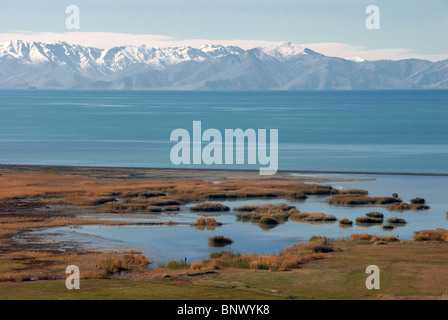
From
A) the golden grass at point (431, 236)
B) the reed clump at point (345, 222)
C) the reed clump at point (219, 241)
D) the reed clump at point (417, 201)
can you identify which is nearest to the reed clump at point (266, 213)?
the reed clump at point (345, 222)

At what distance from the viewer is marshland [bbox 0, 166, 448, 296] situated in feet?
163

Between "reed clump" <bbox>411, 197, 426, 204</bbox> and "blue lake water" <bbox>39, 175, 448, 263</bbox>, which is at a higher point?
"reed clump" <bbox>411, 197, 426, 204</bbox>

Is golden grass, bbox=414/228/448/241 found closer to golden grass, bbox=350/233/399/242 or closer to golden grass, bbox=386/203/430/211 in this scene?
golden grass, bbox=350/233/399/242

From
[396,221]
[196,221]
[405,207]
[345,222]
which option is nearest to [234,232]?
[196,221]

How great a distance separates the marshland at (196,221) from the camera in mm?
49594

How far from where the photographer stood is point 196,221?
6931 centimetres

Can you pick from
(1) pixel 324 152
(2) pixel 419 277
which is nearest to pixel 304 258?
(2) pixel 419 277

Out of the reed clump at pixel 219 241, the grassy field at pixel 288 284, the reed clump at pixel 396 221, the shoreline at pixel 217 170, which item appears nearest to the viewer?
the grassy field at pixel 288 284

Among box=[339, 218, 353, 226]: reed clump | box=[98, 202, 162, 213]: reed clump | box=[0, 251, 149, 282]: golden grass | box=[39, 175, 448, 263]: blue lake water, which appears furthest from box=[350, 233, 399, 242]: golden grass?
box=[98, 202, 162, 213]: reed clump

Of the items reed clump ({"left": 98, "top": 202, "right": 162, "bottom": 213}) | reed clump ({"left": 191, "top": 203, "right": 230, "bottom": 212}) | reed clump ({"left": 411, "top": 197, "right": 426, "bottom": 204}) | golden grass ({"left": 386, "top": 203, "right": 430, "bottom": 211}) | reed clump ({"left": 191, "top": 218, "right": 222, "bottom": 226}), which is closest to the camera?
reed clump ({"left": 191, "top": 218, "right": 222, "bottom": 226})

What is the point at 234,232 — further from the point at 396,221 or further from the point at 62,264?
the point at 62,264

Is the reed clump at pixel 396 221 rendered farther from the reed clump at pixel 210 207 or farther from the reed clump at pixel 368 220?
the reed clump at pixel 210 207

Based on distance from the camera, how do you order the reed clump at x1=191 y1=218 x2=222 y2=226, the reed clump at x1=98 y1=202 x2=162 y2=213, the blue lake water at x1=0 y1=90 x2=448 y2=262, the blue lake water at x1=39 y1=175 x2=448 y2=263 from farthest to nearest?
the reed clump at x1=98 y1=202 x2=162 y2=213 → the reed clump at x1=191 y1=218 x2=222 y2=226 → the blue lake water at x1=0 y1=90 x2=448 y2=262 → the blue lake water at x1=39 y1=175 x2=448 y2=263

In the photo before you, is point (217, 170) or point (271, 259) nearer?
point (271, 259)
